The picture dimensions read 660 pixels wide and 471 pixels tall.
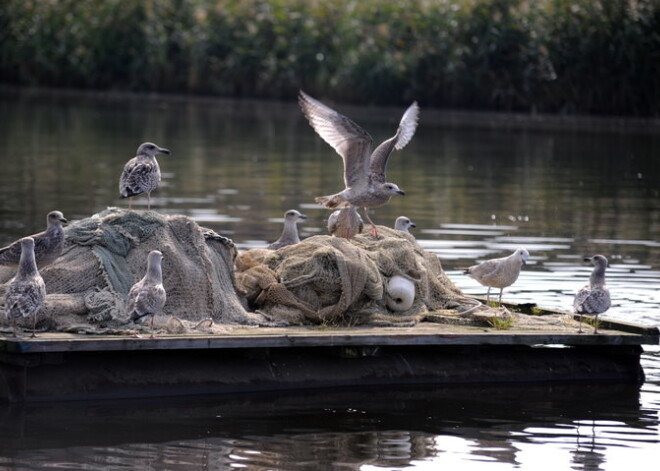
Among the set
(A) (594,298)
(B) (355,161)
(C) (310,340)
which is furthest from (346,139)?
(C) (310,340)

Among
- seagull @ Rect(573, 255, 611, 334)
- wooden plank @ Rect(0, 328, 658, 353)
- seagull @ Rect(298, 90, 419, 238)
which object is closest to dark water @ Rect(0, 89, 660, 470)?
wooden plank @ Rect(0, 328, 658, 353)

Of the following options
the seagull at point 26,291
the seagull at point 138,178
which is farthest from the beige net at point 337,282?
the seagull at point 26,291

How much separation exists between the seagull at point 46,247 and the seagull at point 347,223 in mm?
3417

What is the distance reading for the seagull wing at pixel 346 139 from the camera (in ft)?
50.2

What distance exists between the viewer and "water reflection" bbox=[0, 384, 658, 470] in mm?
10812

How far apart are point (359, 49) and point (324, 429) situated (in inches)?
1345

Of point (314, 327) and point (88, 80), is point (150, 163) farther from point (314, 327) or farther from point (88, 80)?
point (88, 80)

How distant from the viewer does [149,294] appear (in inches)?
455

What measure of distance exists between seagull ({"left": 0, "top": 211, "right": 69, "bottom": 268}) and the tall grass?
98.3ft

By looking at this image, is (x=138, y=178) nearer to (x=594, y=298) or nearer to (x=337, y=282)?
(x=337, y=282)

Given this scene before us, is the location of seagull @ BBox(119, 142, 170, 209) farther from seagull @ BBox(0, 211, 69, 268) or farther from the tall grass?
the tall grass

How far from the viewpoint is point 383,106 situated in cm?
4425

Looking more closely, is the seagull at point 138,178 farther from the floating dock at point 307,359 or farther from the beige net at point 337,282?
the floating dock at point 307,359

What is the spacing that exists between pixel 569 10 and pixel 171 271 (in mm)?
31190
